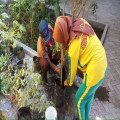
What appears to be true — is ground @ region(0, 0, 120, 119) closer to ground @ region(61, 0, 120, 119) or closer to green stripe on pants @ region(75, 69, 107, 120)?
ground @ region(61, 0, 120, 119)

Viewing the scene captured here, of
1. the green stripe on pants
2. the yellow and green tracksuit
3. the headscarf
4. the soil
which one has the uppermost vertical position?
the headscarf

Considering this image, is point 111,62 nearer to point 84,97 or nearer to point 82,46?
point 84,97

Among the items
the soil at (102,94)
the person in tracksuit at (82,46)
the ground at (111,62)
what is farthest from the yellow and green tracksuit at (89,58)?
the soil at (102,94)

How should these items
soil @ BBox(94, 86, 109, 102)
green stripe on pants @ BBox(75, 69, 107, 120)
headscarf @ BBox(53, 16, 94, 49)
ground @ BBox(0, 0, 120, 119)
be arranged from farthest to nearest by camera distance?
1. soil @ BBox(94, 86, 109, 102)
2. ground @ BBox(0, 0, 120, 119)
3. green stripe on pants @ BBox(75, 69, 107, 120)
4. headscarf @ BBox(53, 16, 94, 49)

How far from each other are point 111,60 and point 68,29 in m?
2.94

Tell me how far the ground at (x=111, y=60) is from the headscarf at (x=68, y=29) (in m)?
1.78

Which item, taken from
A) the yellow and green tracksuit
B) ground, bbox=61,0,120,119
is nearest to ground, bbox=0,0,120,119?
ground, bbox=61,0,120,119

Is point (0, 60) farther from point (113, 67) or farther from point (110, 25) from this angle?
point (110, 25)

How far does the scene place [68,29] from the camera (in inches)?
64.8

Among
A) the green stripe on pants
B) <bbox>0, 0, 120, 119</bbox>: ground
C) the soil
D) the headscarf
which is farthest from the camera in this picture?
the soil

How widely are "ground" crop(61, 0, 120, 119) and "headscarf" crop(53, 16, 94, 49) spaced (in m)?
1.78

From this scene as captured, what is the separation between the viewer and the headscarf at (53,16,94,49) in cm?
156

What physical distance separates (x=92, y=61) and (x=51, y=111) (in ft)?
2.43

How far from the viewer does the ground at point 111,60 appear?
2.84 meters
